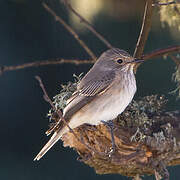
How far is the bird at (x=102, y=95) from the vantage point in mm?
5160

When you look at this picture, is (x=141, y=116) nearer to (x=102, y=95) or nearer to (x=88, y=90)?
(x=102, y=95)

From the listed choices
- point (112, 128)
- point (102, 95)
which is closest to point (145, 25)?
point (102, 95)

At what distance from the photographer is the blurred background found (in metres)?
7.87

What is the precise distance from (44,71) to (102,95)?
2.81m

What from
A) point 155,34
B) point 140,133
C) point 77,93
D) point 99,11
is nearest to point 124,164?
point 140,133

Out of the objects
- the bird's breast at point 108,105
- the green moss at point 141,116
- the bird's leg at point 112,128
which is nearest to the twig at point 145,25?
the bird's breast at point 108,105

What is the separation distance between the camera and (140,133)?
16.1 feet

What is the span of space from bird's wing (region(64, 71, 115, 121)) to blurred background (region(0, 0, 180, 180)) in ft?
7.78

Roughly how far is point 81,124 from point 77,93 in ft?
1.01

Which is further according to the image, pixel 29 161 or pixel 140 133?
pixel 29 161

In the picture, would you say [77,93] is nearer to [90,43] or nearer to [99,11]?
[99,11]

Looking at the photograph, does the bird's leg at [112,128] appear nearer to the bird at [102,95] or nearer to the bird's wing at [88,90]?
the bird at [102,95]

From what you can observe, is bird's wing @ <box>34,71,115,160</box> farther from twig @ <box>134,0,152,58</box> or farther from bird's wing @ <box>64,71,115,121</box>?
twig @ <box>134,0,152,58</box>

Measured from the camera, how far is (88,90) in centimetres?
532
